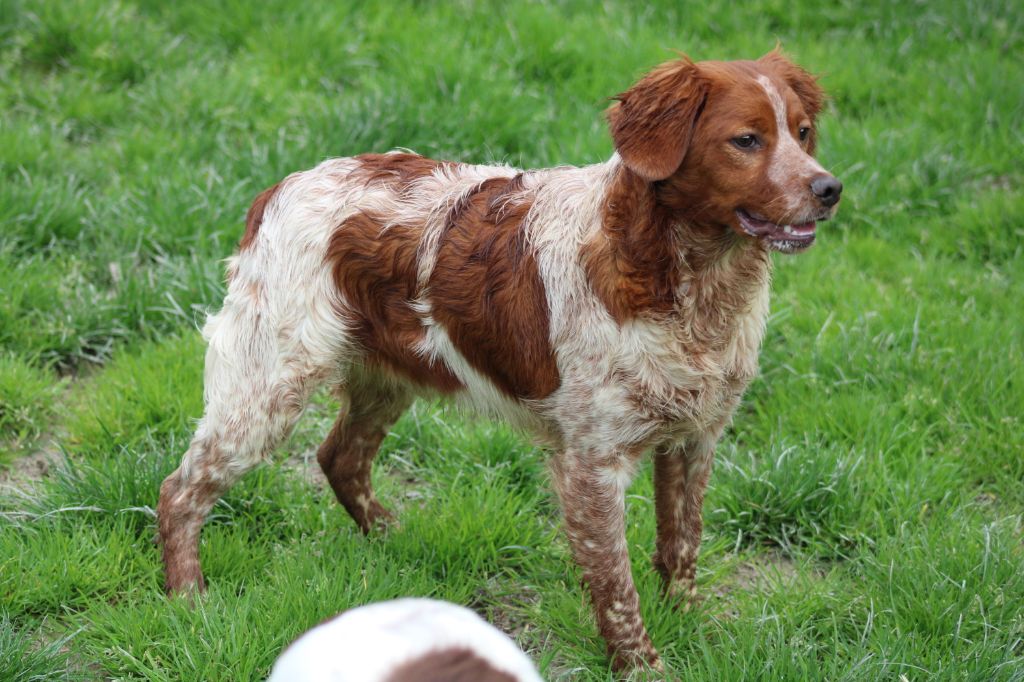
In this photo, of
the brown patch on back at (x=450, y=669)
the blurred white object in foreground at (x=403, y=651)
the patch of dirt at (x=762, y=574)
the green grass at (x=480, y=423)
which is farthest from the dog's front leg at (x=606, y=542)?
the brown patch on back at (x=450, y=669)

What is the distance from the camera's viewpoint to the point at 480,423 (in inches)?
169

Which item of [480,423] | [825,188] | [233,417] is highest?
[825,188]

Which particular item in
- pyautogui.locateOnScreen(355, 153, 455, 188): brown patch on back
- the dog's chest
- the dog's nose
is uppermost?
the dog's nose

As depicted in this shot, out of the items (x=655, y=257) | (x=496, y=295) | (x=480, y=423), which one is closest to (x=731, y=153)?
(x=655, y=257)

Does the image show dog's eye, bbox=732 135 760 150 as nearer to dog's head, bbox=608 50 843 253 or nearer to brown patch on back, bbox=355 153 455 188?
dog's head, bbox=608 50 843 253

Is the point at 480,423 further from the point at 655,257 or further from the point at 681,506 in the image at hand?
the point at 655,257

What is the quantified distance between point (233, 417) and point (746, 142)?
1.75 m

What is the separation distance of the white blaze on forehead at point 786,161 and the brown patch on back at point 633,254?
0.32 meters

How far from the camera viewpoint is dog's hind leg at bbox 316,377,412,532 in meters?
3.98

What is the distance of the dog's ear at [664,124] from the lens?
303 cm

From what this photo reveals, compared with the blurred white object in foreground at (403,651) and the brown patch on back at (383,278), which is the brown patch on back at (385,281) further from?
the blurred white object in foreground at (403,651)

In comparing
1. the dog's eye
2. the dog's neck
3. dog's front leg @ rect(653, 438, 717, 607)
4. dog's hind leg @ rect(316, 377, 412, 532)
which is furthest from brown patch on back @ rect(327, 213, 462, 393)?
the dog's eye

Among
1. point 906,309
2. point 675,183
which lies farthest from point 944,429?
point 675,183

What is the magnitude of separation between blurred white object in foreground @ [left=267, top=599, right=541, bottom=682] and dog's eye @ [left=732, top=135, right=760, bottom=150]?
154 centimetres
